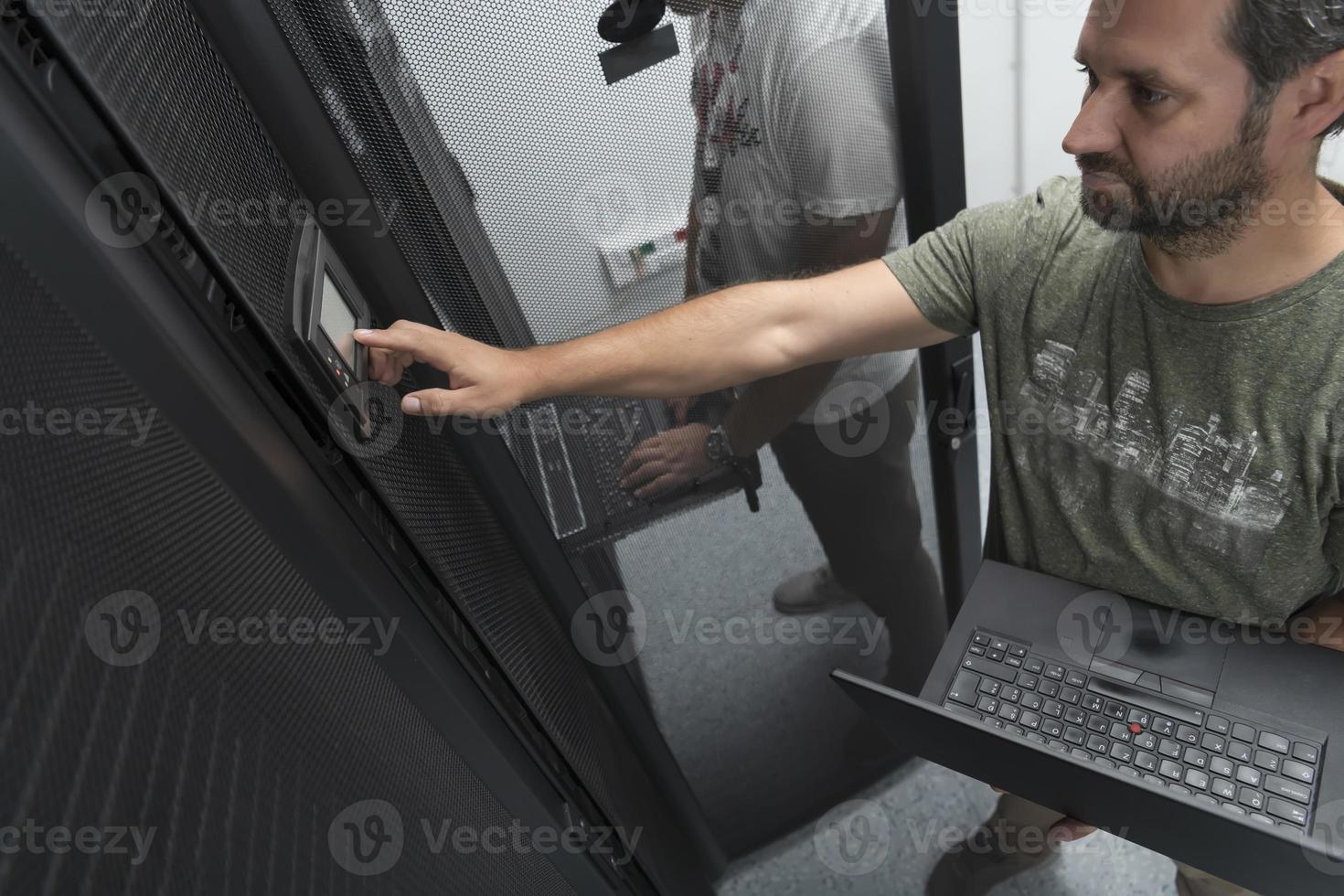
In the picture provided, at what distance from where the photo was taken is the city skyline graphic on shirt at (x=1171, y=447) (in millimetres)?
870

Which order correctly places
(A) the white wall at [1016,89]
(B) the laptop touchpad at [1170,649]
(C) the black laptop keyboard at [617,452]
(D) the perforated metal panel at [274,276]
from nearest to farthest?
(D) the perforated metal panel at [274,276], (B) the laptop touchpad at [1170,649], (C) the black laptop keyboard at [617,452], (A) the white wall at [1016,89]

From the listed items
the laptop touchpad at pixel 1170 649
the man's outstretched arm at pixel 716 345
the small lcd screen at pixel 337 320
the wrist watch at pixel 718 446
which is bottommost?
the laptop touchpad at pixel 1170 649

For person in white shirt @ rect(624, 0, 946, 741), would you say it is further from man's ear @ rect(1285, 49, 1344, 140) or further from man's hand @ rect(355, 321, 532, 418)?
man's ear @ rect(1285, 49, 1344, 140)

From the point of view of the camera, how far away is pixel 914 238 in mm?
1231

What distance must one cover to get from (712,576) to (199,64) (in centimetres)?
82

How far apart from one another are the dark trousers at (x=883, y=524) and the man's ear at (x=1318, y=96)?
581mm

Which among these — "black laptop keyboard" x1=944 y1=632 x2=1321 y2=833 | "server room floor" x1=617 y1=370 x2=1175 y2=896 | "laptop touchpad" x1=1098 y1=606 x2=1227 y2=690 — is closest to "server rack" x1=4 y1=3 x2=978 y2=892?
"server room floor" x1=617 y1=370 x2=1175 y2=896

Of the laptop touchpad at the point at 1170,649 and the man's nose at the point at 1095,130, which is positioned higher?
the man's nose at the point at 1095,130

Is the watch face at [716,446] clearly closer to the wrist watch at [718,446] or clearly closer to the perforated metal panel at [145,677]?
the wrist watch at [718,446]

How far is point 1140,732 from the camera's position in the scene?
93 centimetres

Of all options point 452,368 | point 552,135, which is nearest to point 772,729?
point 452,368

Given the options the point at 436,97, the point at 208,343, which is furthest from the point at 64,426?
the point at 436,97

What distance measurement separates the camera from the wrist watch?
1135 mm


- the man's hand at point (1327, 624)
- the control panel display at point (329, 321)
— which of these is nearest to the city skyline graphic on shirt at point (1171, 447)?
the man's hand at point (1327, 624)
